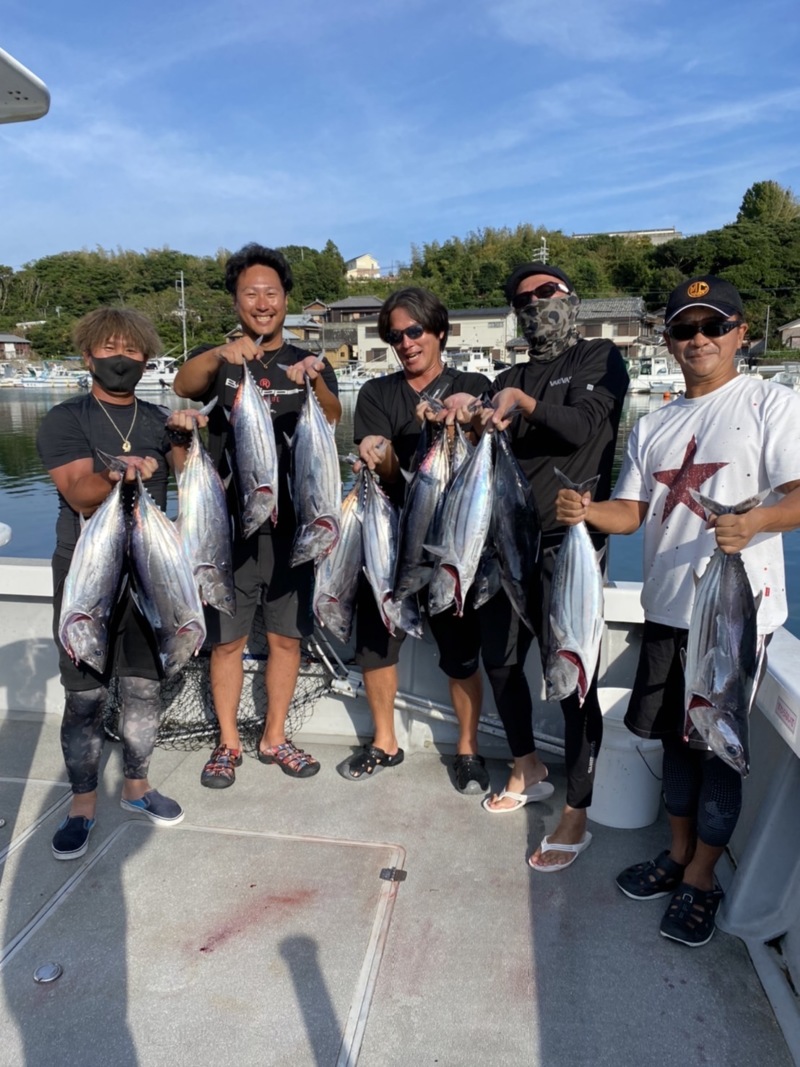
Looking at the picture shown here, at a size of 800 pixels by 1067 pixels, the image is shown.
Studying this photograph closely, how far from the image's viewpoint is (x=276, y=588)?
305cm

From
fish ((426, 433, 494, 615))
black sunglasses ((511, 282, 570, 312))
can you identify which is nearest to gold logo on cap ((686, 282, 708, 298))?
black sunglasses ((511, 282, 570, 312))

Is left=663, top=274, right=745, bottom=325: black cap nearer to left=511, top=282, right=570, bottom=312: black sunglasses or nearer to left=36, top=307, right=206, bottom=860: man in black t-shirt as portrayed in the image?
left=511, top=282, right=570, bottom=312: black sunglasses

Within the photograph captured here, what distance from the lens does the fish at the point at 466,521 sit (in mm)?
2352

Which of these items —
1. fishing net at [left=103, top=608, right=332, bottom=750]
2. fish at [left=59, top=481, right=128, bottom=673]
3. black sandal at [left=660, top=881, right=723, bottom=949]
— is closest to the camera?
black sandal at [left=660, top=881, right=723, bottom=949]

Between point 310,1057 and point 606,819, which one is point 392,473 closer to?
point 606,819

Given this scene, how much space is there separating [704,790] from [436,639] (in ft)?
4.01

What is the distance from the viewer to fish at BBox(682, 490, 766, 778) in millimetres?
1876

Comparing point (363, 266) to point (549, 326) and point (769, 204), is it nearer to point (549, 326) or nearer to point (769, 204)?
point (769, 204)

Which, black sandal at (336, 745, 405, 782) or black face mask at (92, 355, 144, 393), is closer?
black face mask at (92, 355, 144, 393)

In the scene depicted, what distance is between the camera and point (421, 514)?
255 centimetres

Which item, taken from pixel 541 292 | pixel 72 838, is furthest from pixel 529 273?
pixel 72 838

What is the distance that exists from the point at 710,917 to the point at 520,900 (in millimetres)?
601

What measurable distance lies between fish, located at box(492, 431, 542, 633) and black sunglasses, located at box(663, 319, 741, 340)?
24.6 inches

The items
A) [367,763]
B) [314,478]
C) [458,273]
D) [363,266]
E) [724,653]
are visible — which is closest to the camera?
[724,653]
